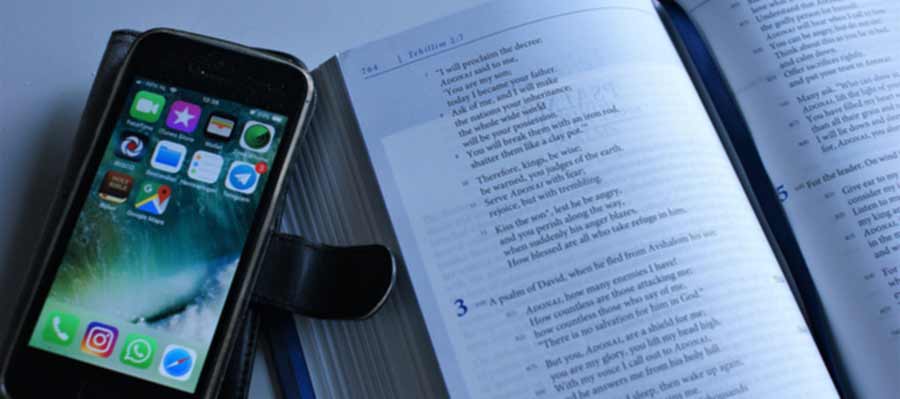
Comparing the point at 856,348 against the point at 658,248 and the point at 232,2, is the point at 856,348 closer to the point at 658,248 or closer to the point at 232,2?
the point at 658,248

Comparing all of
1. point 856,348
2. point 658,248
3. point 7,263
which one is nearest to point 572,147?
point 658,248

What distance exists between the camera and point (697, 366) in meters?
0.39

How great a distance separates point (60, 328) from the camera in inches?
16.1

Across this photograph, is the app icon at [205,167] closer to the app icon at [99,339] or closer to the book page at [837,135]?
the app icon at [99,339]

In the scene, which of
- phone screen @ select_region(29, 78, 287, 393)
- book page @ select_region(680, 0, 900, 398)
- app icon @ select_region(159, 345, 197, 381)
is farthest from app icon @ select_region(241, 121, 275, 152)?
book page @ select_region(680, 0, 900, 398)

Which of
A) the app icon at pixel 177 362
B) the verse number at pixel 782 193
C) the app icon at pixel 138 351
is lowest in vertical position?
the verse number at pixel 782 193

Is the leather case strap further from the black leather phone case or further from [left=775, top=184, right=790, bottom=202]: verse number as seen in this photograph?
[left=775, top=184, right=790, bottom=202]: verse number

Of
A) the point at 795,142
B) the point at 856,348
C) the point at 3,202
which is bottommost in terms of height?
the point at 856,348

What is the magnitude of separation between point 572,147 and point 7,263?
30 centimetres

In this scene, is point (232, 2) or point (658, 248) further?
point (232, 2)

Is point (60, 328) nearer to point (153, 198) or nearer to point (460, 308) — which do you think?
point (153, 198)

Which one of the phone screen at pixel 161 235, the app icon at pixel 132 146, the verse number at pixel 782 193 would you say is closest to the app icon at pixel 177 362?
the phone screen at pixel 161 235

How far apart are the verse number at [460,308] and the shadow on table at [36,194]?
0.69 feet

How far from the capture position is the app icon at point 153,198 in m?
0.43
